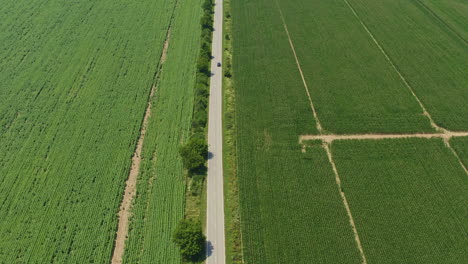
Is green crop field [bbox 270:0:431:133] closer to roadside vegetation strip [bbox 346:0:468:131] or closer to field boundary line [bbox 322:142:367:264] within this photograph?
roadside vegetation strip [bbox 346:0:468:131]

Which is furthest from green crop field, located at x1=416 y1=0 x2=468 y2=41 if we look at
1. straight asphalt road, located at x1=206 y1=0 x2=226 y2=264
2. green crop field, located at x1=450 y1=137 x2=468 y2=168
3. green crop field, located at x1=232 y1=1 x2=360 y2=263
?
straight asphalt road, located at x1=206 y1=0 x2=226 y2=264

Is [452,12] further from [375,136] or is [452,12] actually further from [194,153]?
[194,153]

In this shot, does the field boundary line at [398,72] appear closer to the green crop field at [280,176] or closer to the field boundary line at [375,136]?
the field boundary line at [375,136]

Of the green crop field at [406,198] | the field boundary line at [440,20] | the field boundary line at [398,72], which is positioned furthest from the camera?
the field boundary line at [440,20]

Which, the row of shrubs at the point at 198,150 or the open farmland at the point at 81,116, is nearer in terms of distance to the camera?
the row of shrubs at the point at 198,150

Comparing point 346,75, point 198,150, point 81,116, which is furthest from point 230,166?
point 346,75

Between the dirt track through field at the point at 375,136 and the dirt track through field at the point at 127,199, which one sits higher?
the dirt track through field at the point at 375,136

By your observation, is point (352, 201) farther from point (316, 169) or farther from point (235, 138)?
point (235, 138)

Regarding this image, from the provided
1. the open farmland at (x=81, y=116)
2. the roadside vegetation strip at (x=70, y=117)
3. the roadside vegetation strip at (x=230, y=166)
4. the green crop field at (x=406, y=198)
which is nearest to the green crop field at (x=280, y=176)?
the roadside vegetation strip at (x=230, y=166)
